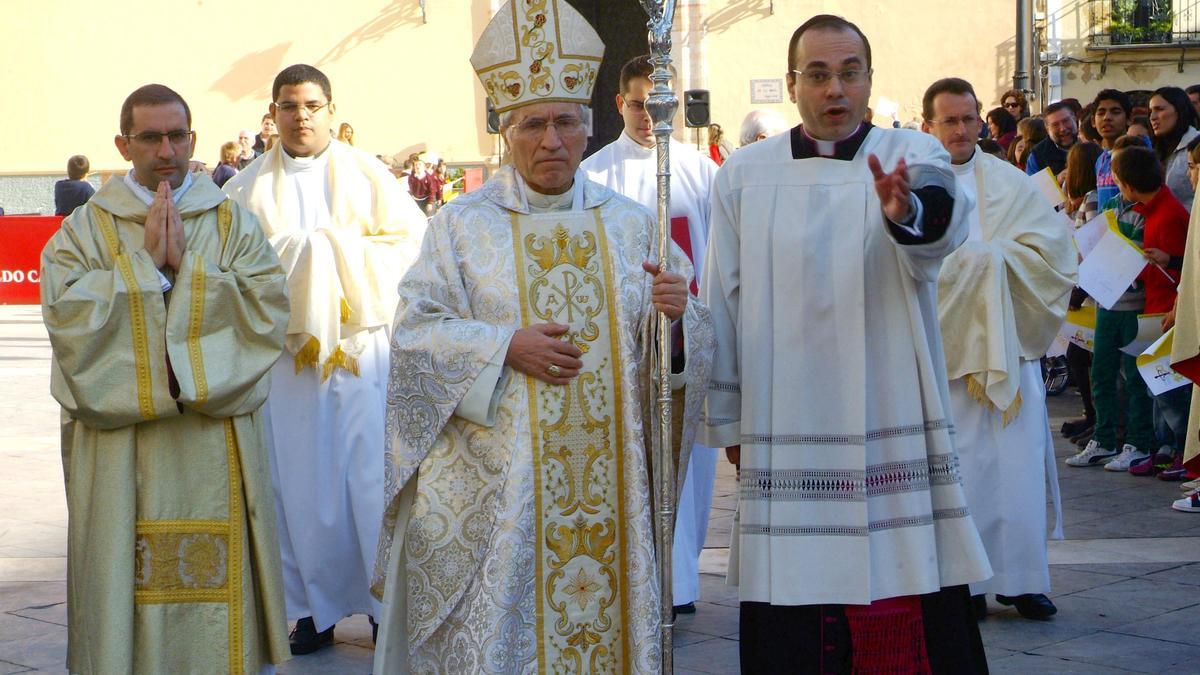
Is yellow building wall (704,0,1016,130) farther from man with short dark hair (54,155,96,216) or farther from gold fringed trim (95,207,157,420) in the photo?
gold fringed trim (95,207,157,420)

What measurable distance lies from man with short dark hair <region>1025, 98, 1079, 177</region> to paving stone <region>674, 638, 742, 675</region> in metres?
6.66

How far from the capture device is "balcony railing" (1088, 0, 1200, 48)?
2655 centimetres

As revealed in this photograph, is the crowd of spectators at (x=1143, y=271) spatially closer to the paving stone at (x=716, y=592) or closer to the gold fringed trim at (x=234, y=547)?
the paving stone at (x=716, y=592)

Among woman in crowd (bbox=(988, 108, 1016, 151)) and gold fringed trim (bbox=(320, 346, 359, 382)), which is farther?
woman in crowd (bbox=(988, 108, 1016, 151))

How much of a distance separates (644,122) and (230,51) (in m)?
23.4

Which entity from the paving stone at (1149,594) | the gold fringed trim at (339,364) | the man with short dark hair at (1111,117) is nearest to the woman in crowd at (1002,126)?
the man with short dark hair at (1111,117)

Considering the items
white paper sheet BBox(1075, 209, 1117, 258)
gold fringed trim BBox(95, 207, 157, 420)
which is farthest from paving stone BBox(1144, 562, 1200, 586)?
gold fringed trim BBox(95, 207, 157, 420)

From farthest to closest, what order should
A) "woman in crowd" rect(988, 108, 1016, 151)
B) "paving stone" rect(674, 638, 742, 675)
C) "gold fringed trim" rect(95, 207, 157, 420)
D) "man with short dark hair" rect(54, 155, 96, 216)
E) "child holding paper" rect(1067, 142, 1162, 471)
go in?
"man with short dark hair" rect(54, 155, 96, 216) → "woman in crowd" rect(988, 108, 1016, 151) → "child holding paper" rect(1067, 142, 1162, 471) → "paving stone" rect(674, 638, 742, 675) → "gold fringed trim" rect(95, 207, 157, 420)

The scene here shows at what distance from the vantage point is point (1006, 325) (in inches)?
224

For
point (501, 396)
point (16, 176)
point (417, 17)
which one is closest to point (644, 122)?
point (501, 396)

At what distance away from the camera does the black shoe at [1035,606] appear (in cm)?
596

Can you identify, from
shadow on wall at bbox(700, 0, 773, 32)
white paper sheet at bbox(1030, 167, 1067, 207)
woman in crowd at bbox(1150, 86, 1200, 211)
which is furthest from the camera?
shadow on wall at bbox(700, 0, 773, 32)

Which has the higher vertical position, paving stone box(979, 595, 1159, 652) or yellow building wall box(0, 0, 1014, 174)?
yellow building wall box(0, 0, 1014, 174)

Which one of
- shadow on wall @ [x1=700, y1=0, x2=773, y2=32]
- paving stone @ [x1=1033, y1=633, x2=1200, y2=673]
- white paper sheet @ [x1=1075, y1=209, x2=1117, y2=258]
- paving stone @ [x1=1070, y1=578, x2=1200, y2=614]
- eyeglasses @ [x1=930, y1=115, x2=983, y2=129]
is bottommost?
paving stone @ [x1=1033, y1=633, x2=1200, y2=673]
